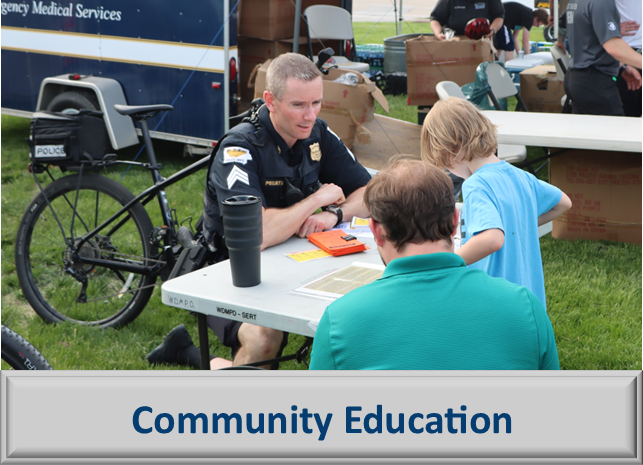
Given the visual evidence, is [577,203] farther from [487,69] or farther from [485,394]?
[485,394]

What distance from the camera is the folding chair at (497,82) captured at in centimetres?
546

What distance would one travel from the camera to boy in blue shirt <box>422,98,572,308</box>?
6.32ft

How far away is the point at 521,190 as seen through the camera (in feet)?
6.90

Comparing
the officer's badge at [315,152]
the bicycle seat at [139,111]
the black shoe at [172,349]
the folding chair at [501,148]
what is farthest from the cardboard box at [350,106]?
the black shoe at [172,349]

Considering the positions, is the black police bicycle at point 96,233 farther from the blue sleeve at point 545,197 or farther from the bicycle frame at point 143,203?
the blue sleeve at point 545,197

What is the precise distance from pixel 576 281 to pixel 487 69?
7.49ft

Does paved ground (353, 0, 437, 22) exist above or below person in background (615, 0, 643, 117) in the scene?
above

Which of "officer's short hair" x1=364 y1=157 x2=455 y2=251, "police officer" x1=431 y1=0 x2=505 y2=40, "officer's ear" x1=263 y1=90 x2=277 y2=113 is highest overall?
"police officer" x1=431 y1=0 x2=505 y2=40

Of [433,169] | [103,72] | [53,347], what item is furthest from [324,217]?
[103,72]

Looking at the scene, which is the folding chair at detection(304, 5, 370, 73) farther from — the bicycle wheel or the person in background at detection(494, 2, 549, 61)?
the bicycle wheel

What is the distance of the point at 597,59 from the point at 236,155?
3311 millimetres

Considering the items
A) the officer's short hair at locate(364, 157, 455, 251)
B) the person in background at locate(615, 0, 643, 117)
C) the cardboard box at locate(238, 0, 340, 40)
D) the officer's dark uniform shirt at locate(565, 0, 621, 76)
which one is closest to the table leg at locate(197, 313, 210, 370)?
the officer's short hair at locate(364, 157, 455, 251)

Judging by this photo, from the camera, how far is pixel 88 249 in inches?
132

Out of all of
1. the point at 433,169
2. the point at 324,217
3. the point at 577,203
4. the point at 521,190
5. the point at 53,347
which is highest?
the point at 433,169
